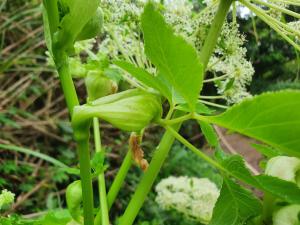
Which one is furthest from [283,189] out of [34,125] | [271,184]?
[34,125]

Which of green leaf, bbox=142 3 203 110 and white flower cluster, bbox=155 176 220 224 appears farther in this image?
Result: white flower cluster, bbox=155 176 220 224

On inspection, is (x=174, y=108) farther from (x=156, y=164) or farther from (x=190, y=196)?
(x=190, y=196)

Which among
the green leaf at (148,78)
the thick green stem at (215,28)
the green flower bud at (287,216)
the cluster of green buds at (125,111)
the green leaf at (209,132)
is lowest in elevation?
the green flower bud at (287,216)

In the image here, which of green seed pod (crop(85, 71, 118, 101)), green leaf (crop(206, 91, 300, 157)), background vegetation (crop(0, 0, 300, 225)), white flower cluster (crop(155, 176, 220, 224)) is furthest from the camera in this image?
background vegetation (crop(0, 0, 300, 225))

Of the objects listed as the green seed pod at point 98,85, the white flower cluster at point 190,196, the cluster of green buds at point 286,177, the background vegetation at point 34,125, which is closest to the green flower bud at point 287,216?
the cluster of green buds at point 286,177

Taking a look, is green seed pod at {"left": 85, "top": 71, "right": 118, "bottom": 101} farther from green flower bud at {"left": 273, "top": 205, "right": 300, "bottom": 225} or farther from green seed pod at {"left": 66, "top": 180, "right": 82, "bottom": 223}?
green flower bud at {"left": 273, "top": 205, "right": 300, "bottom": 225}

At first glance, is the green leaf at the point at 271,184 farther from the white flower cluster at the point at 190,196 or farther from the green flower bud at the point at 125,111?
the white flower cluster at the point at 190,196

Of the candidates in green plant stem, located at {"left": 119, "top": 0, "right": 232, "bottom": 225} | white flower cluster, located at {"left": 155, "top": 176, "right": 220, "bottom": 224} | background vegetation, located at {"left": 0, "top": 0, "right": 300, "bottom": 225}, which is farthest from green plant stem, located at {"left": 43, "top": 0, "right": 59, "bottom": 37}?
background vegetation, located at {"left": 0, "top": 0, "right": 300, "bottom": 225}

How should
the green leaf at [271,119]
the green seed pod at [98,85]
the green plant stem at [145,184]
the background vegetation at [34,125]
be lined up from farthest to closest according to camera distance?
the background vegetation at [34,125] < the green seed pod at [98,85] < the green plant stem at [145,184] < the green leaf at [271,119]
